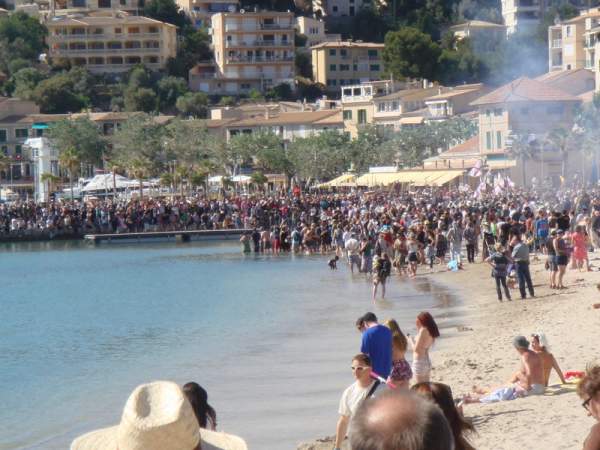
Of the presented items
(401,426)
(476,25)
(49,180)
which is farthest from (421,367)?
(476,25)

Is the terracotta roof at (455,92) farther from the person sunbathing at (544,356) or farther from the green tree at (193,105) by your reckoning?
the person sunbathing at (544,356)

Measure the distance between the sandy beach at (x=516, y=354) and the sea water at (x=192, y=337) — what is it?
1.23m

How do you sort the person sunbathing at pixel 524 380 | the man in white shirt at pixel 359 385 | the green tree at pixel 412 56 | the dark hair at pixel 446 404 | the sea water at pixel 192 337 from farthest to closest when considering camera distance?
the green tree at pixel 412 56 → the sea water at pixel 192 337 → the person sunbathing at pixel 524 380 → the man in white shirt at pixel 359 385 → the dark hair at pixel 446 404

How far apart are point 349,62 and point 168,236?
67648 mm

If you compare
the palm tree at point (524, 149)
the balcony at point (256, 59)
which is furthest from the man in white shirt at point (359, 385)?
the balcony at point (256, 59)

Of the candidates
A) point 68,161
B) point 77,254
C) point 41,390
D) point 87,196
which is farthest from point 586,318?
point 68,161

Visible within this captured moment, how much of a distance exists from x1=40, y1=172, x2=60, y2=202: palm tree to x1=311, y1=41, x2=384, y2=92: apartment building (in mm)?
44947

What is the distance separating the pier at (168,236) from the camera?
5697 centimetres

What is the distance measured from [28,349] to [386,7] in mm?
112461

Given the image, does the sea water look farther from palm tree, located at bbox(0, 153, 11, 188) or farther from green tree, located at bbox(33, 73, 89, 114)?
green tree, located at bbox(33, 73, 89, 114)

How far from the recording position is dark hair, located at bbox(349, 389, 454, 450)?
129 inches

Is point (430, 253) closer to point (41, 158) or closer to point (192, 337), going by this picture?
point (192, 337)

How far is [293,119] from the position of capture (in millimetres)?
97625

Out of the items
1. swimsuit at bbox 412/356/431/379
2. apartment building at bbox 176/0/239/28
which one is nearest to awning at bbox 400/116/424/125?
apartment building at bbox 176/0/239/28
